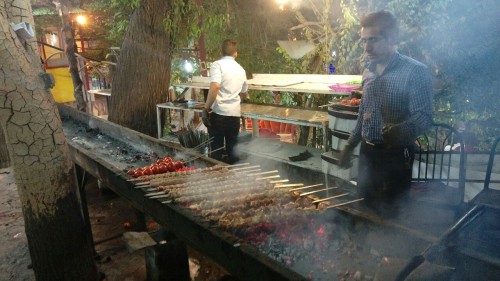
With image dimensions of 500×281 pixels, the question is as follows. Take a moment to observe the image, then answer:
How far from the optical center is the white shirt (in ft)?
23.1

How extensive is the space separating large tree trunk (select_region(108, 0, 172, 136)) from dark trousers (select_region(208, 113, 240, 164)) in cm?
292

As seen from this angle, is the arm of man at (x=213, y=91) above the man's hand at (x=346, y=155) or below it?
above

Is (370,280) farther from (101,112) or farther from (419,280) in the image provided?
(101,112)

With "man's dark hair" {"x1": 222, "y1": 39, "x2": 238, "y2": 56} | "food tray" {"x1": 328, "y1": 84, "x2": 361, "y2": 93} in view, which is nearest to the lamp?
"man's dark hair" {"x1": 222, "y1": 39, "x2": 238, "y2": 56}

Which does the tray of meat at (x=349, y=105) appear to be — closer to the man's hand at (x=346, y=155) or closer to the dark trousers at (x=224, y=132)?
the man's hand at (x=346, y=155)

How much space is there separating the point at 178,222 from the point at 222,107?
14.4ft

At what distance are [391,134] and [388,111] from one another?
283mm

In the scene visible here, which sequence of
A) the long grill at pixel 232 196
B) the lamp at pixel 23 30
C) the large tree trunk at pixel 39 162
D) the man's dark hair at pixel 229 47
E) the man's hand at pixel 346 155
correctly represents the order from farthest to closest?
the man's dark hair at pixel 229 47, the man's hand at pixel 346 155, the lamp at pixel 23 30, the large tree trunk at pixel 39 162, the long grill at pixel 232 196

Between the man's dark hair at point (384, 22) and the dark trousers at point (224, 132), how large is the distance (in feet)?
14.4

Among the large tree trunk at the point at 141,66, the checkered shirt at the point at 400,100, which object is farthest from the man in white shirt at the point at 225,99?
the checkered shirt at the point at 400,100

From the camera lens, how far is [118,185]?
4.23m

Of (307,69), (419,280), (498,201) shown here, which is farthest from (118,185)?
(307,69)

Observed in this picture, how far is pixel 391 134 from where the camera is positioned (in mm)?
3375

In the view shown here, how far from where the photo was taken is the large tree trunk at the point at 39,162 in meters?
3.80
